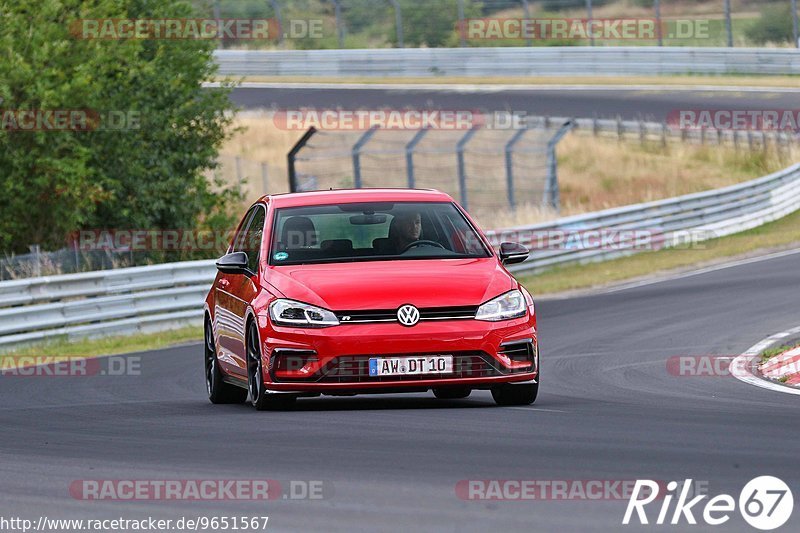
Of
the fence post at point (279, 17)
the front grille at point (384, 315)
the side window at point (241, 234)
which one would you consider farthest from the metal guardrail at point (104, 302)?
the fence post at point (279, 17)

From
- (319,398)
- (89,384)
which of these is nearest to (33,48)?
(89,384)

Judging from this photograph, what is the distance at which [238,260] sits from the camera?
11.2m

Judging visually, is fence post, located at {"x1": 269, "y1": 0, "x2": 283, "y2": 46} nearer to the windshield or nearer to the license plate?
the windshield

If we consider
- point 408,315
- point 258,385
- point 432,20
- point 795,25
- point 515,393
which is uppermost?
point 432,20

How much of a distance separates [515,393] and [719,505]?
13.7ft

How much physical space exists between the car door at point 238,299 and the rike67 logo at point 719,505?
459cm

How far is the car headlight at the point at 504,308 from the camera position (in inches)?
405

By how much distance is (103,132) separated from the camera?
1014 inches

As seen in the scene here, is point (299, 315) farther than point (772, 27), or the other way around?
point (772, 27)

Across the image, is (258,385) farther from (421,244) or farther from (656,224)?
(656,224)

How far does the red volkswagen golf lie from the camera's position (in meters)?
10.1

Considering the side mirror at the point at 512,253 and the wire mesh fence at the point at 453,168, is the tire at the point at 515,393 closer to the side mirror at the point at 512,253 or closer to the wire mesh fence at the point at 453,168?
the side mirror at the point at 512,253

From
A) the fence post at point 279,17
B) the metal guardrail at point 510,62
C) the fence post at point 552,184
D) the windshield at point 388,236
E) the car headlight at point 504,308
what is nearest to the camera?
the car headlight at point 504,308

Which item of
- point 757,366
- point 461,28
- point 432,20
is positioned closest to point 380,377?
point 757,366
